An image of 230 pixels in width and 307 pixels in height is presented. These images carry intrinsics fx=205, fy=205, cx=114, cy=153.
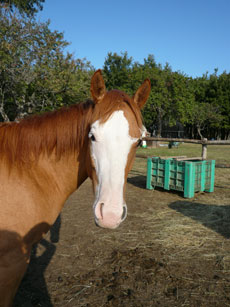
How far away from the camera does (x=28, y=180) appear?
1768mm

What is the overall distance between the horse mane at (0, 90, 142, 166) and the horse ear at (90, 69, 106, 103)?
5 cm

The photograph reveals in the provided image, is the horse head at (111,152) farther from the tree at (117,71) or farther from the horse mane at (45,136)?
the tree at (117,71)

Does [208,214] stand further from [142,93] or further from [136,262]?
[142,93]

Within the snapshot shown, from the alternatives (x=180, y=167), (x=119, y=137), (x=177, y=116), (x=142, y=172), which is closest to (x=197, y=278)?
(x=119, y=137)

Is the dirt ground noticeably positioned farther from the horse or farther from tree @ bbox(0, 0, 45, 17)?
tree @ bbox(0, 0, 45, 17)

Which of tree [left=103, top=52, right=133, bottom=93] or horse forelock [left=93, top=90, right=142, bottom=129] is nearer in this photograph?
horse forelock [left=93, top=90, right=142, bottom=129]

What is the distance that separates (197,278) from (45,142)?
2584 mm

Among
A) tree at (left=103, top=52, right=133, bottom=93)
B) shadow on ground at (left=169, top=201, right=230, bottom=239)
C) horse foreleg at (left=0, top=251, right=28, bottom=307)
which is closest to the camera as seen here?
horse foreleg at (left=0, top=251, right=28, bottom=307)

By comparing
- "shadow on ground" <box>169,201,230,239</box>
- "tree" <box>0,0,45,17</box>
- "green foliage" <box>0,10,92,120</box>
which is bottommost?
"shadow on ground" <box>169,201,230,239</box>

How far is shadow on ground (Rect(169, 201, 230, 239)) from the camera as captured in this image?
4219mm

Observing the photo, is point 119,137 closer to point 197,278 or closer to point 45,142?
point 45,142

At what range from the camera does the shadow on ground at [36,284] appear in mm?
2291

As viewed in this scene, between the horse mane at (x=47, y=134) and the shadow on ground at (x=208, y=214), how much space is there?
11.7 feet

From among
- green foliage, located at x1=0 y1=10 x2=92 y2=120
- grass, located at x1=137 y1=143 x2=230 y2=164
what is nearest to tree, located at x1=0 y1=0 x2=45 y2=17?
green foliage, located at x1=0 y1=10 x2=92 y2=120
